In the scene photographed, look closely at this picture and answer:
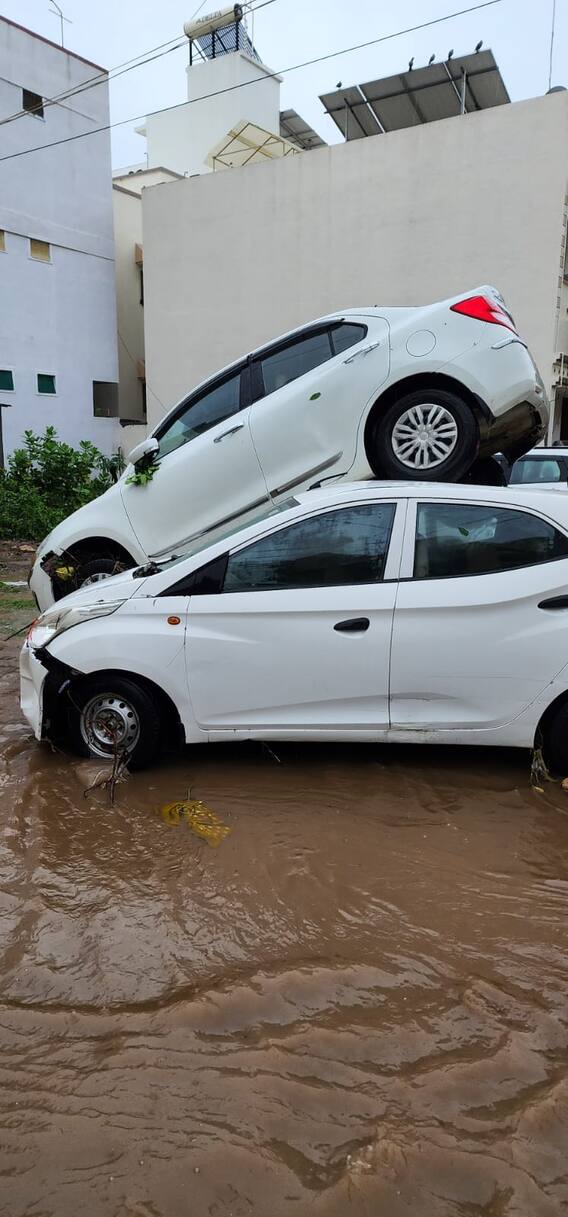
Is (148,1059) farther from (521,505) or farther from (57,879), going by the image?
(521,505)

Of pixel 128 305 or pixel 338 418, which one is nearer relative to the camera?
pixel 338 418

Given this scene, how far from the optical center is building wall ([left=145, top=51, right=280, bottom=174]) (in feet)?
84.0

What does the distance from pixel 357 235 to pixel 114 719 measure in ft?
50.4

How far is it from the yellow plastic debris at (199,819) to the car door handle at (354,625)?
110 centimetres

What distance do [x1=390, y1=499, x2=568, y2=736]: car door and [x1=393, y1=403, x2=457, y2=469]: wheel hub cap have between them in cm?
112

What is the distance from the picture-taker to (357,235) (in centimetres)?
1669

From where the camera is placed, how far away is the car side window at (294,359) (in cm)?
543

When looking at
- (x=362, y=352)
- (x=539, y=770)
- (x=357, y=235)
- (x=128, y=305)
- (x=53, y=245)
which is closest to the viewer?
(x=539, y=770)

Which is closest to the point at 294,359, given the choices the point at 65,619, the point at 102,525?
the point at 102,525

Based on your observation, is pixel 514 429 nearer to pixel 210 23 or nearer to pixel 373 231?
pixel 373 231

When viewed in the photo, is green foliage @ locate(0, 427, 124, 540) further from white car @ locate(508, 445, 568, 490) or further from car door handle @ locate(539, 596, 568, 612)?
car door handle @ locate(539, 596, 568, 612)

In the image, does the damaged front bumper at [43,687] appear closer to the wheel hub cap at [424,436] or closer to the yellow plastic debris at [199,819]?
the yellow plastic debris at [199,819]

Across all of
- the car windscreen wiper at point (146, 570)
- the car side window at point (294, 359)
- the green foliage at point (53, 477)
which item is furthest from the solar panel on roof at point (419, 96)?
the car windscreen wiper at point (146, 570)

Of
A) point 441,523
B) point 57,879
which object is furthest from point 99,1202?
point 441,523
